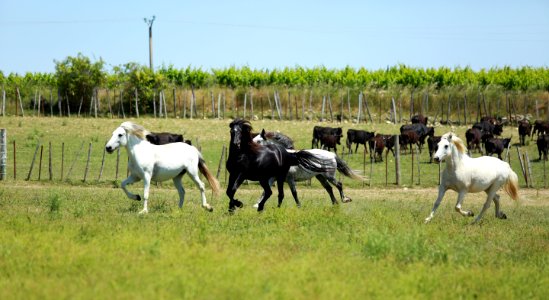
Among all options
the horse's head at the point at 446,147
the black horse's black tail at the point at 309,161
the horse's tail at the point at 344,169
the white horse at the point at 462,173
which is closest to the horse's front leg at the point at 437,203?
the white horse at the point at 462,173

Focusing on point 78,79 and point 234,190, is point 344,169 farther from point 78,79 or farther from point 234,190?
point 78,79

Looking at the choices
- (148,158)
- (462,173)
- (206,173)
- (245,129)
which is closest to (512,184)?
(462,173)

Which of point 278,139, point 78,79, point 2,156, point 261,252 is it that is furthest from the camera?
point 78,79

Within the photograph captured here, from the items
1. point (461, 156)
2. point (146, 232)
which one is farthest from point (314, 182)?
point (146, 232)

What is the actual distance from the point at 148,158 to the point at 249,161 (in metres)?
2.07

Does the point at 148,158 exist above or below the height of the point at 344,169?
above

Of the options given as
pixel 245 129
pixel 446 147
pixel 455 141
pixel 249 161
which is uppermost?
pixel 245 129

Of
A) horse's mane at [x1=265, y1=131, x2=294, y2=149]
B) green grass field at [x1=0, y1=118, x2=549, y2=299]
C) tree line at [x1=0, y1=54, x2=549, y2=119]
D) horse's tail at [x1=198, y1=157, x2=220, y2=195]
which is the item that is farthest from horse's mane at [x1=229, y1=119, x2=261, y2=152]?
tree line at [x1=0, y1=54, x2=549, y2=119]

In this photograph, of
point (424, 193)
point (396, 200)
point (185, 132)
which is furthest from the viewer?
point (185, 132)

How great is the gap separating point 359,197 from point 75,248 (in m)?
12.5

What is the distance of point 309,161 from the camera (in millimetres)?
17453

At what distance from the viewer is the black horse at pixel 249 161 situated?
1545cm

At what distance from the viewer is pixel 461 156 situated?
1544cm

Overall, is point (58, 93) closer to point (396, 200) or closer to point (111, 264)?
point (396, 200)
